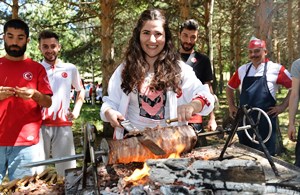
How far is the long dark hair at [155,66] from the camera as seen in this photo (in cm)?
279

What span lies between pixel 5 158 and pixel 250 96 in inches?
134

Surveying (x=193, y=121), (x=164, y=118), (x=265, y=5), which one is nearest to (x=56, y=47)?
(x=193, y=121)

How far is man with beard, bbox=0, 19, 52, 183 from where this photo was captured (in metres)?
3.38

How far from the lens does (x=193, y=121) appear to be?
425 centimetres

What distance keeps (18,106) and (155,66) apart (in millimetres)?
1507

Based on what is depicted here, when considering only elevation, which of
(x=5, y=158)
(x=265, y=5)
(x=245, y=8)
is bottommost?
(x=5, y=158)

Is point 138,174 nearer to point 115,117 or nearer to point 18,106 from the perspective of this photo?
point 115,117

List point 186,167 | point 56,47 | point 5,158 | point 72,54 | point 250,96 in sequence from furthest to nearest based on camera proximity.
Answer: point 72,54 < point 250,96 < point 56,47 < point 5,158 < point 186,167

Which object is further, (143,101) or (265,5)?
(265,5)

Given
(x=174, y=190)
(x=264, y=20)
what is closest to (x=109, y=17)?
(x=264, y=20)

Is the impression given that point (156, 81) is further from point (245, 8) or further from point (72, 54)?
point (245, 8)

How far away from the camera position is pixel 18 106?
136 inches

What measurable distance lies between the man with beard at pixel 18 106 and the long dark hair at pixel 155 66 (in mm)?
1054

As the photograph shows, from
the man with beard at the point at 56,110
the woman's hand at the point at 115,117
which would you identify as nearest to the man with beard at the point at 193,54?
the man with beard at the point at 56,110
